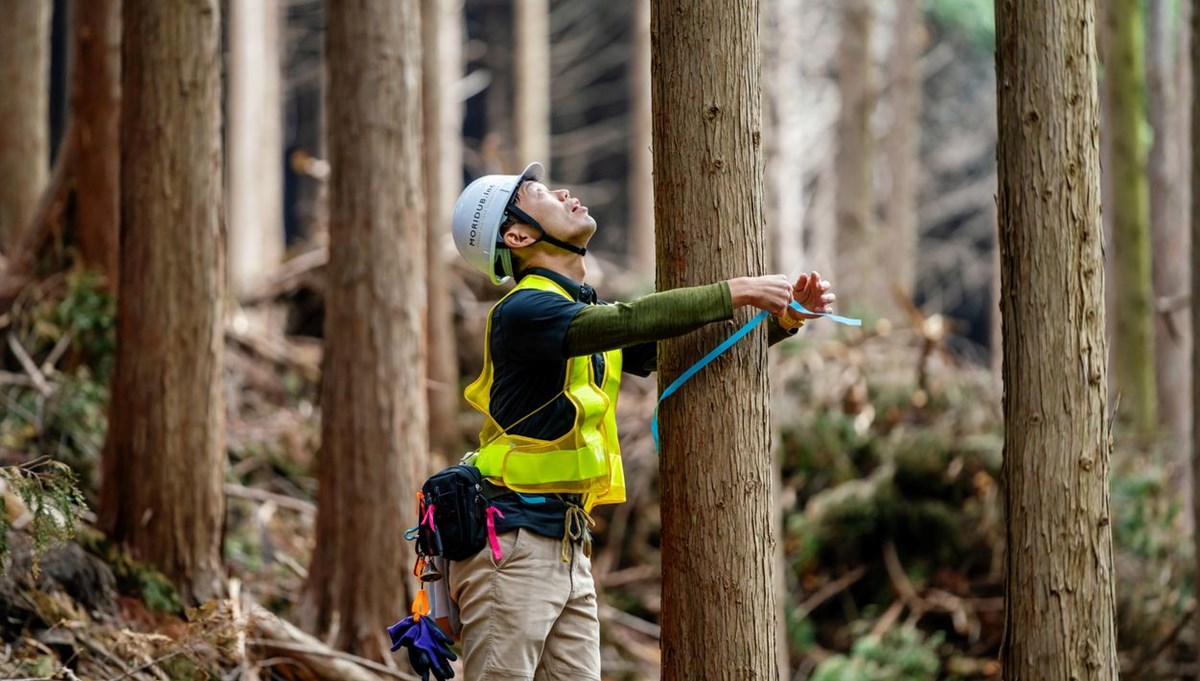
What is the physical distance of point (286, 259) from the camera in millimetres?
14984

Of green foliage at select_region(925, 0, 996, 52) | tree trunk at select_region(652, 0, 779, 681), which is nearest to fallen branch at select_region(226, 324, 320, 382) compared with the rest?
tree trunk at select_region(652, 0, 779, 681)

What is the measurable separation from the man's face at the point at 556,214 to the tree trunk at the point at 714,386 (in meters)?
0.29

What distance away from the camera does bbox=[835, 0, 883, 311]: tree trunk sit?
17.6 m

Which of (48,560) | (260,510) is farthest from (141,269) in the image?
(260,510)

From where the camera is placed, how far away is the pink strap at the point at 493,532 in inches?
171

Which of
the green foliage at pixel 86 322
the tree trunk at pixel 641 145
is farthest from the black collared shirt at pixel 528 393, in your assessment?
the tree trunk at pixel 641 145

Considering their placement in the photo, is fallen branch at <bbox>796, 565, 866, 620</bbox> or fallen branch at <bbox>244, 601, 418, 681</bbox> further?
fallen branch at <bbox>796, 565, 866, 620</bbox>

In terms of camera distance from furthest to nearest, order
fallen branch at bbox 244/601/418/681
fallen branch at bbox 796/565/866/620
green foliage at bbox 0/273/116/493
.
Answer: fallen branch at bbox 796/565/866/620
green foliage at bbox 0/273/116/493
fallen branch at bbox 244/601/418/681

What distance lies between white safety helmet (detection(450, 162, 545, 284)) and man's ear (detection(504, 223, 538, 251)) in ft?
0.13

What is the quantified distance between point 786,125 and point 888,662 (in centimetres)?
1604

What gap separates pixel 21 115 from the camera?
1216 cm

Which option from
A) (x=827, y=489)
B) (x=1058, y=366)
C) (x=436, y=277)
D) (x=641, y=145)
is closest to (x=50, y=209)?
(x=436, y=277)

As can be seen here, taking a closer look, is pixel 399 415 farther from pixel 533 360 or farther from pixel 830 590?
pixel 830 590

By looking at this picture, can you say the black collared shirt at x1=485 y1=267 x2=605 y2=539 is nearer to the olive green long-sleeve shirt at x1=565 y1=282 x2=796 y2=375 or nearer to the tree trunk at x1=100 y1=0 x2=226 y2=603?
the olive green long-sleeve shirt at x1=565 y1=282 x2=796 y2=375
